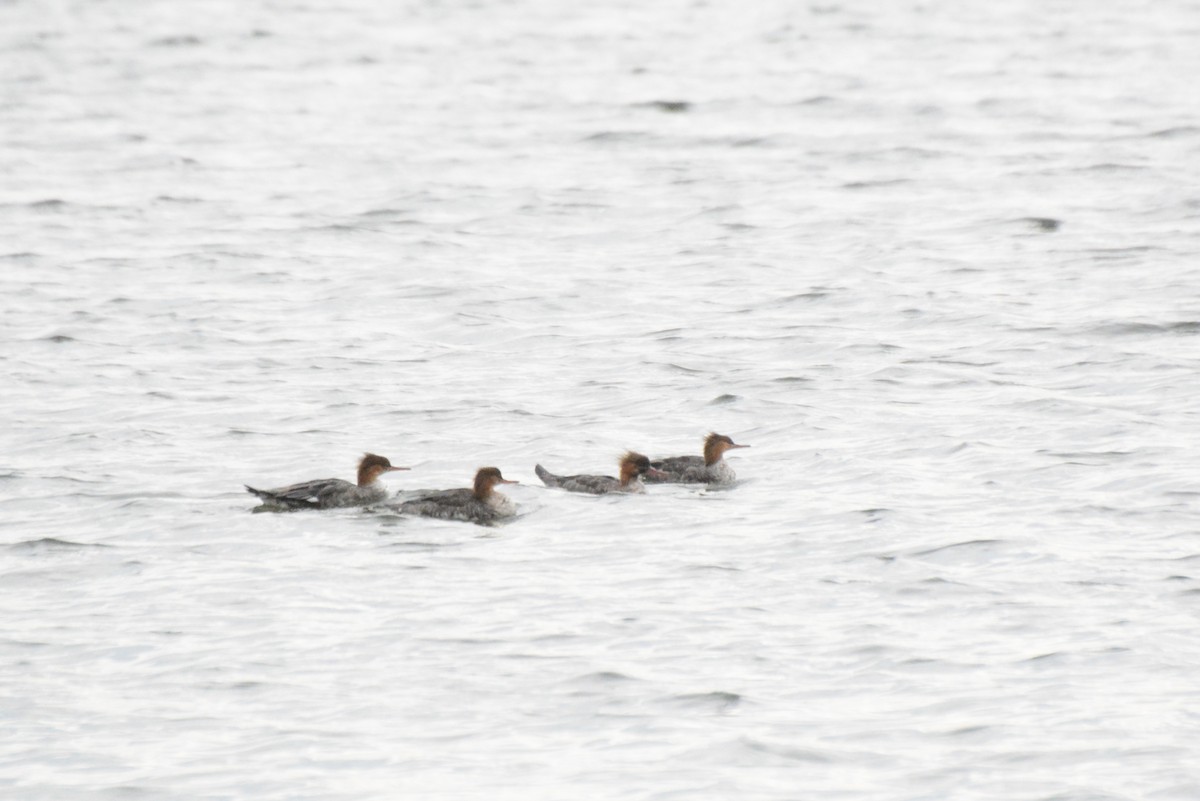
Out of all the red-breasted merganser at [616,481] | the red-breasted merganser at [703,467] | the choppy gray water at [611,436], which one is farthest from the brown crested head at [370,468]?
the red-breasted merganser at [703,467]

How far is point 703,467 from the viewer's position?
14602 mm

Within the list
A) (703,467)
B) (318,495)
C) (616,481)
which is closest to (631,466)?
(616,481)

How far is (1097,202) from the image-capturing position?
83.6ft

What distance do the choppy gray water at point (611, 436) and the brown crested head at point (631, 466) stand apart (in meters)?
0.28

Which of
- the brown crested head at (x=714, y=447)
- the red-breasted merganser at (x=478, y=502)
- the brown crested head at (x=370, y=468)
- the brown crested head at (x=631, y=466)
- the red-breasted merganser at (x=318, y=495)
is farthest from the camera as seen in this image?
the brown crested head at (x=714, y=447)

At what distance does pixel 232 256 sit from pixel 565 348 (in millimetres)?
6097

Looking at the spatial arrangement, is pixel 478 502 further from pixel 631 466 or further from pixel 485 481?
pixel 631 466

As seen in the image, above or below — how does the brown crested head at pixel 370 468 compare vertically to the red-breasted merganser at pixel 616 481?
above

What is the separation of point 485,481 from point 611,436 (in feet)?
8.67

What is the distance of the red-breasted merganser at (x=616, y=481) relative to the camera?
14188 mm

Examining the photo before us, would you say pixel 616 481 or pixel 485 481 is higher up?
pixel 485 481

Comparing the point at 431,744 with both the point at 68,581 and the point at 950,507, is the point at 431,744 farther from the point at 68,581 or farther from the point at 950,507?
the point at 950,507

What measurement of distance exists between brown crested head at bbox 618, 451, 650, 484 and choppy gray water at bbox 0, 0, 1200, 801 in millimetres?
282

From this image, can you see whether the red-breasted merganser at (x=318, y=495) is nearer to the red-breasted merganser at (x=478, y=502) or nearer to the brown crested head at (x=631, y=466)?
the red-breasted merganser at (x=478, y=502)
